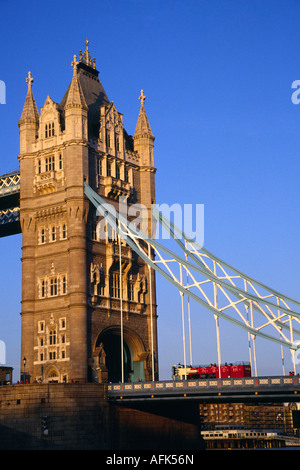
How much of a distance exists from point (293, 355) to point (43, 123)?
41407mm

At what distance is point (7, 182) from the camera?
9381 centimetres

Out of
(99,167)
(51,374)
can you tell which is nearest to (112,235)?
(99,167)

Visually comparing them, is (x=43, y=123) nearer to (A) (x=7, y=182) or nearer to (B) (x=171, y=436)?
(A) (x=7, y=182)

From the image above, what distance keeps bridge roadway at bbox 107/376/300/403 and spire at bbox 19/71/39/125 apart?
33996mm

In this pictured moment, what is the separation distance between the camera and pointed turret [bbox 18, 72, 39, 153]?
88875mm

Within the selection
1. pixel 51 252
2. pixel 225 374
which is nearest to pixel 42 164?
pixel 51 252

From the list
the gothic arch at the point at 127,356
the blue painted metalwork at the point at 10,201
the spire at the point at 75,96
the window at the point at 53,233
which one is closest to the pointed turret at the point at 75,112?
the spire at the point at 75,96

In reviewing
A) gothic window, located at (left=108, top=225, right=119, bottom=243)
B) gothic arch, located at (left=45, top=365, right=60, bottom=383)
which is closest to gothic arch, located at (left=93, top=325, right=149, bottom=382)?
gothic arch, located at (left=45, top=365, right=60, bottom=383)

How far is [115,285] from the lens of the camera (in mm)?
86125

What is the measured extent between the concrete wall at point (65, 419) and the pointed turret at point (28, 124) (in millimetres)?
30195

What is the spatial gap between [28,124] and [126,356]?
29.4 meters

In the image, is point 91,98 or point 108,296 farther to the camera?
point 91,98

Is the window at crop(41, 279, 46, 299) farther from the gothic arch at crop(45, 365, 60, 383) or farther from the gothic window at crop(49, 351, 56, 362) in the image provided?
the gothic arch at crop(45, 365, 60, 383)

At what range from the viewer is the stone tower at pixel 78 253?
80312mm
